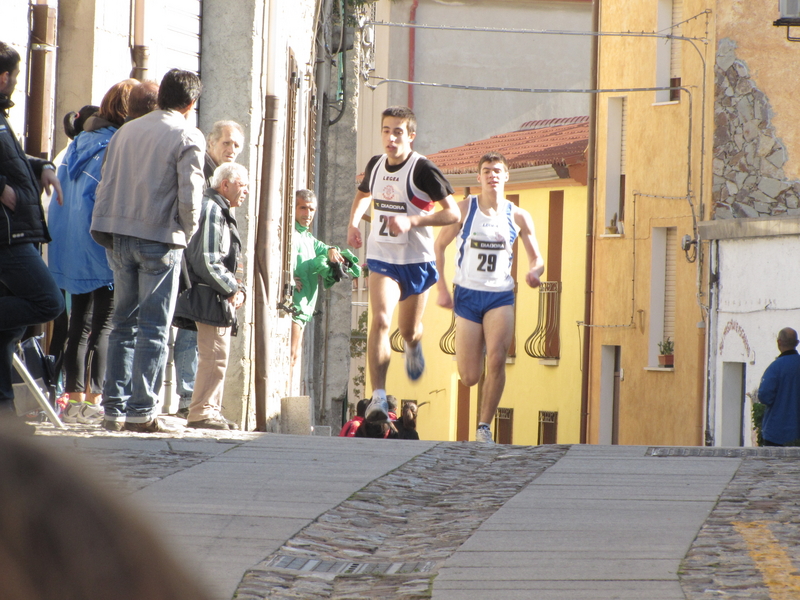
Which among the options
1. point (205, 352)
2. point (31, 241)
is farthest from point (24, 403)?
point (205, 352)

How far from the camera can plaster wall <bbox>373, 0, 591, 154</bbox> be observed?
3738 cm

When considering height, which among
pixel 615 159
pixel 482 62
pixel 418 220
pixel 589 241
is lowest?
pixel 418 220

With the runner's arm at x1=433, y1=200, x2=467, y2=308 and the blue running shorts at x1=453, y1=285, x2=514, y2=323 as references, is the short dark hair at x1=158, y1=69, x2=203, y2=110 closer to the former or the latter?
the runner's arm at x1=433, y1=200, x2=467, y2=308

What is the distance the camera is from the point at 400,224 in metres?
8.32

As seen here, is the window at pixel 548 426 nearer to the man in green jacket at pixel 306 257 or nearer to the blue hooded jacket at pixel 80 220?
the man in green jacket at pixel 306 257

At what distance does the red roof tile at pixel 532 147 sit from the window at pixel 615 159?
6.22 feet

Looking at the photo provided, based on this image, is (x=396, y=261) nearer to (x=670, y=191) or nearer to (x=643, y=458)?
(x=643, y=458)

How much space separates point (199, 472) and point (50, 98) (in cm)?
373

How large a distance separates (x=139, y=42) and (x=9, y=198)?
367 centimetres

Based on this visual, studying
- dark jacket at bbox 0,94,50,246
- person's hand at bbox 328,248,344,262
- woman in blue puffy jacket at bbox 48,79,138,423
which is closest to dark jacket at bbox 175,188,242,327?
woman in blue puffy jacket at bbox 48,79,138,423

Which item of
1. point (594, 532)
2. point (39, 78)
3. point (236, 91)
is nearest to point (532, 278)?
point (236, 91)

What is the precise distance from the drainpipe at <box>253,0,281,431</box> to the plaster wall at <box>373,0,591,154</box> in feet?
86.7

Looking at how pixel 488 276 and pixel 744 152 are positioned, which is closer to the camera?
pixel 488 276

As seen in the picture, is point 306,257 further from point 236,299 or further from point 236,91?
point 236,299
